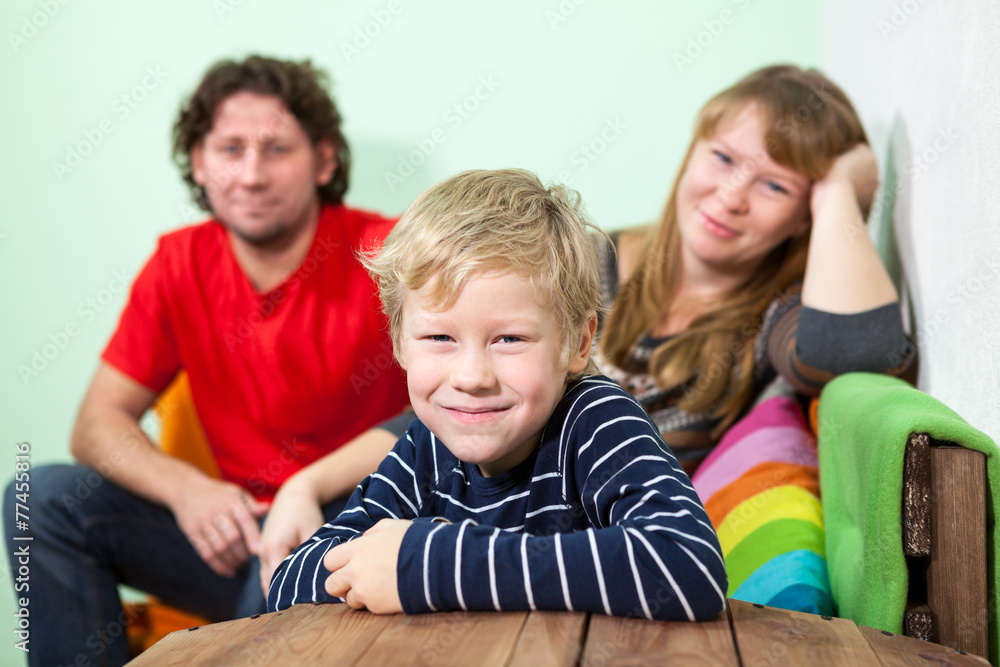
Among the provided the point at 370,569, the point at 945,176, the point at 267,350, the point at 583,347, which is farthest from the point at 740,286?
the point at 370,569

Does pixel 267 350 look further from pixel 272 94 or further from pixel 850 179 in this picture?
pixel 850 179

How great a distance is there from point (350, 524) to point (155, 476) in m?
0.83

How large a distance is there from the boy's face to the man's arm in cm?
80

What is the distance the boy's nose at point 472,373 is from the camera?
89 cm

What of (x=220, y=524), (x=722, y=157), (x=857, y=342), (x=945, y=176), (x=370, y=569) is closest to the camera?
(x=370, y=569)

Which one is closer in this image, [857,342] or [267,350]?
[857,342]

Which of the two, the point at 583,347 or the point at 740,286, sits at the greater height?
the point at 583,347

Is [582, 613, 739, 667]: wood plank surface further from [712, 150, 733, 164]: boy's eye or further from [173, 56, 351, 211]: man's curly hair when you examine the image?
[173, 56, 351, 211]: man's curly hair

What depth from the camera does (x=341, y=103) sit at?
7.48 feet

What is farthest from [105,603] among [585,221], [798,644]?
[798,644]

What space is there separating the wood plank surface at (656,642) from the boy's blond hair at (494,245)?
32 cm

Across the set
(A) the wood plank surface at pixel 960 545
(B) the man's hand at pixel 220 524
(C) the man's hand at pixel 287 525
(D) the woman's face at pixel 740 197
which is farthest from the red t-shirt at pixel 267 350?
(A) the wood plank surface at pixel 960 545

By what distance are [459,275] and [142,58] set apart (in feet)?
5.97

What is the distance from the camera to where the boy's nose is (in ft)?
2.92
